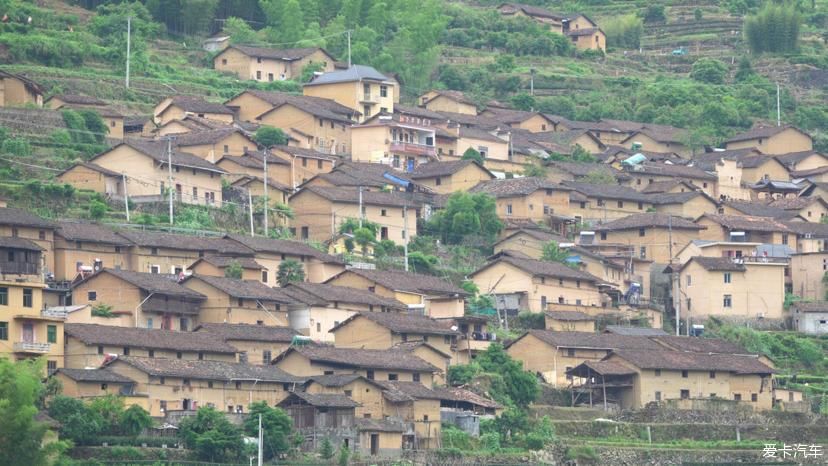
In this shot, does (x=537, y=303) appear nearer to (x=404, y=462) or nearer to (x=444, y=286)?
(x=444, y=286)

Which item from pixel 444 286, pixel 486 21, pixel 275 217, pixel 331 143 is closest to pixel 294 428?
pixel 444 286

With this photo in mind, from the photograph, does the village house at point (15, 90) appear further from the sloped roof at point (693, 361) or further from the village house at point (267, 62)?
the sloped roof at point (693, 361)

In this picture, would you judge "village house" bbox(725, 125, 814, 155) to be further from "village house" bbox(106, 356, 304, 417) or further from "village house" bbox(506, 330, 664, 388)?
"village house" bbox(106, 356, 304, 417)

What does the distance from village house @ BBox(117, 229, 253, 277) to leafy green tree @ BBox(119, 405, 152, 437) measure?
11435 millimetres

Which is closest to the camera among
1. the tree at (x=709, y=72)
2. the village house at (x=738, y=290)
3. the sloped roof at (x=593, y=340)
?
the sloped roof at (x=593, y=340)

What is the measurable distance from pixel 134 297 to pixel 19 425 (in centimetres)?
1287

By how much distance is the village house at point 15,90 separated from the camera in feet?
235

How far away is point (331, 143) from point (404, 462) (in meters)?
26.6

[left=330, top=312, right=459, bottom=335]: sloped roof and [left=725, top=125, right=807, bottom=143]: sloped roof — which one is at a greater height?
[left=725, top=125, right=807, bottom=143]: sloped roof

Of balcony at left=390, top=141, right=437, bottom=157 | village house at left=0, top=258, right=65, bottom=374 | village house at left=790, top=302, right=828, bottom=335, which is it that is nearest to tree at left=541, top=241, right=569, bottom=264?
village house at left=790, top=302, right=828, bottom=335

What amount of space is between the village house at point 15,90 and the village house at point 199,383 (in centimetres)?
2122

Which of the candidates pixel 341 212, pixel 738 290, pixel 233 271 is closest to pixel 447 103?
pixel 341 212

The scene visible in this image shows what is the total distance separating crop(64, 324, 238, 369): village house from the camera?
5200cm

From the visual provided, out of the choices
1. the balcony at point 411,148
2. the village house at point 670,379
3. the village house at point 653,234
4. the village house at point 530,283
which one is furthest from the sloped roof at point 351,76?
the village house at point 670,379
